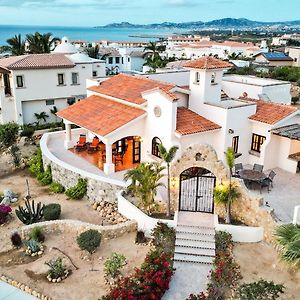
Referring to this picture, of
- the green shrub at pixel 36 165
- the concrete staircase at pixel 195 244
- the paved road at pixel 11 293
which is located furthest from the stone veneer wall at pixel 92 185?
the paved road at pixel 11 293

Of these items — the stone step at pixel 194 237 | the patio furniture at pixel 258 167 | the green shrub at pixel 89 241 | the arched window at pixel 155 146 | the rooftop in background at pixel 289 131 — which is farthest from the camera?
the arched window at pixel 155 146

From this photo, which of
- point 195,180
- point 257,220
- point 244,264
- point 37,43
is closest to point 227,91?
point 195,180

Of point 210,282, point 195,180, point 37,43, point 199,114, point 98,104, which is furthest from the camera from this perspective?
point 37,43

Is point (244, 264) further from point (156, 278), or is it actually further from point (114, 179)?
point (114, 179)

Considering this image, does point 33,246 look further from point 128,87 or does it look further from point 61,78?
point 61,78

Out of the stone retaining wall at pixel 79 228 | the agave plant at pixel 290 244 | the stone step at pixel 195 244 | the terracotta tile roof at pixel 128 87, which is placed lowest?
the stone retaining wall at pixel 79 228

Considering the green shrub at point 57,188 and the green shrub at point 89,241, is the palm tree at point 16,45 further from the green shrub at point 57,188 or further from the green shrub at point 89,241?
the green shrub at point 89,241
